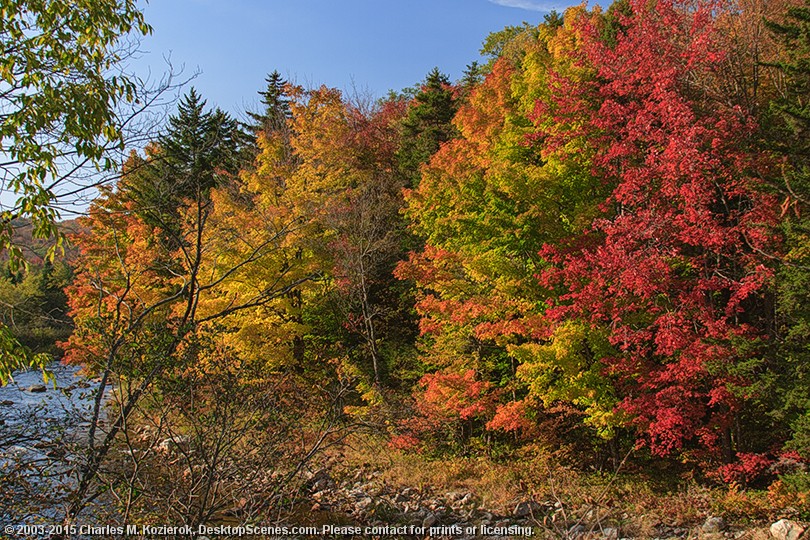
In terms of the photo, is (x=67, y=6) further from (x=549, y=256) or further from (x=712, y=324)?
(x=712, y=324)

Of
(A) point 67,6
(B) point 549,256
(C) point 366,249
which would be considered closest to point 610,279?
(B) point 549,256

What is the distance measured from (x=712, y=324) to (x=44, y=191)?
11.2 metres

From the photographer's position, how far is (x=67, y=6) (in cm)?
385

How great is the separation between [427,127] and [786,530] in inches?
741

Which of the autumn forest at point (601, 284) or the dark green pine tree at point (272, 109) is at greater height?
the dark green pine tree at point (272, 109)

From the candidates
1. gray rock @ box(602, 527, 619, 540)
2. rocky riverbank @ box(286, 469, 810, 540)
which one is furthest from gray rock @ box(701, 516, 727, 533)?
gray rock @ box(602, 527, 619, 540)

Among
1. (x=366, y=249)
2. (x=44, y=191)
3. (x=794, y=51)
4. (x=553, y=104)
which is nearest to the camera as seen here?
(x=44, y=191)

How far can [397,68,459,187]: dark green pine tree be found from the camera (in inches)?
901

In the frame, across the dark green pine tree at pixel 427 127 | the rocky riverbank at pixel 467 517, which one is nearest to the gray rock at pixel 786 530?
the rocky riverbank at pixel 467 517

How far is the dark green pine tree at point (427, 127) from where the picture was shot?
2288 cm

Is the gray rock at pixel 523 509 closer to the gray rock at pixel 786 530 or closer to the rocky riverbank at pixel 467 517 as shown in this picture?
the rocky riverbank at pixel 467 517

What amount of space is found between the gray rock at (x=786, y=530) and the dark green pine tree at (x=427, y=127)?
16584mm

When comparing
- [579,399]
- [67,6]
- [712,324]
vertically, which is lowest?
[579,399]

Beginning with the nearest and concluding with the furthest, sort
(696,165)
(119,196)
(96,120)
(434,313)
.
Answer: (96,120) < (119,196) < (696,165) < (434,313)
